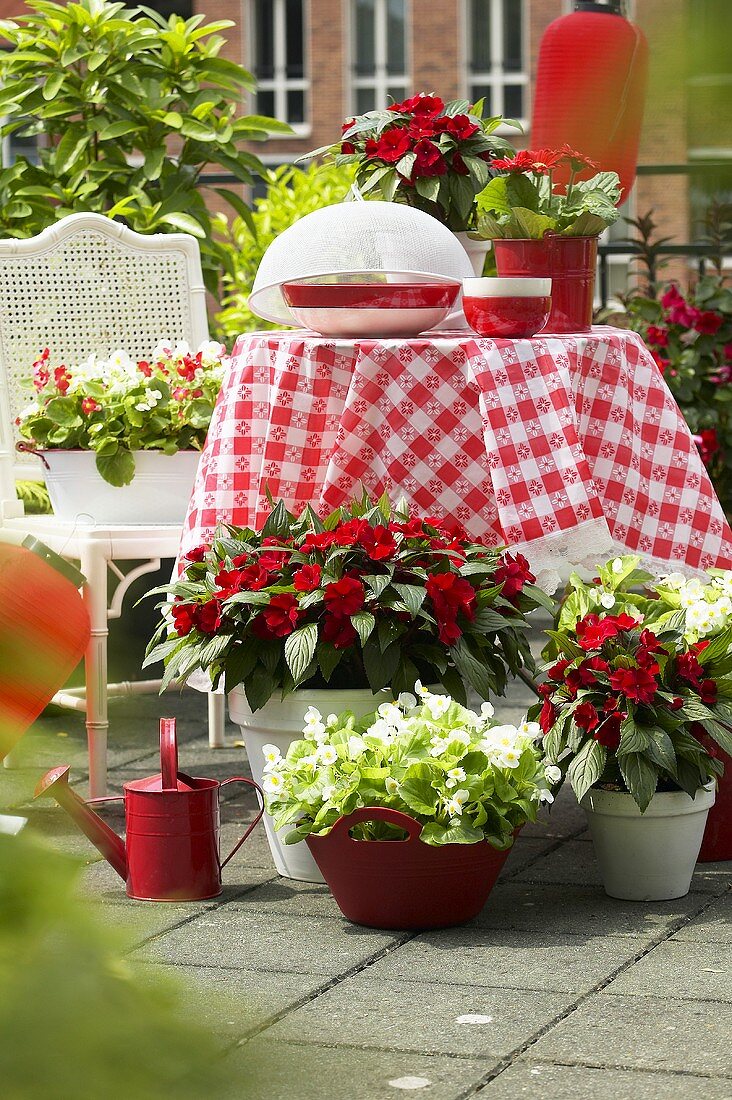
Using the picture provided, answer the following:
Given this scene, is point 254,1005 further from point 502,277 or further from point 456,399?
point 502,277

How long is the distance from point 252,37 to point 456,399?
2877cm

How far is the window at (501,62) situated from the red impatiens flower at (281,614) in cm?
2762

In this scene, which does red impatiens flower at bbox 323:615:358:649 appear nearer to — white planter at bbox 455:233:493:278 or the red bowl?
the red bowl

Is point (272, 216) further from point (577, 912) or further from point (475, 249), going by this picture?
point (577, 912)

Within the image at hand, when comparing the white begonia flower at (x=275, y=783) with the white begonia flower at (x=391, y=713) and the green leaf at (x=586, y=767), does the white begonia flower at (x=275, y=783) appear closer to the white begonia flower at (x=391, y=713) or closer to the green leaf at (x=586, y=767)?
the white begonia flower at (x=391, y=713)

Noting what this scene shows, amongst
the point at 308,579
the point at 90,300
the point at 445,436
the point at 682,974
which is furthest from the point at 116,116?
the point at 682,974

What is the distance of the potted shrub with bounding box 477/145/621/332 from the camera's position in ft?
9.77

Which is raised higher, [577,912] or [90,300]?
[90,300]

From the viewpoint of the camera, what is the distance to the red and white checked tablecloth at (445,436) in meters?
2.75

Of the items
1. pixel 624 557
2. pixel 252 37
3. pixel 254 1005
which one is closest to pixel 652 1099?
pixel 624 557

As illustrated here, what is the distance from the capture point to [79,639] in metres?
0.41

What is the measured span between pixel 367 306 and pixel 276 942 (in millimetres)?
1185

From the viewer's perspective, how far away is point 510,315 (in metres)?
2.85

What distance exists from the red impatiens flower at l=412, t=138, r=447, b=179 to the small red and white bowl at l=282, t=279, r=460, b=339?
0.38 meters
